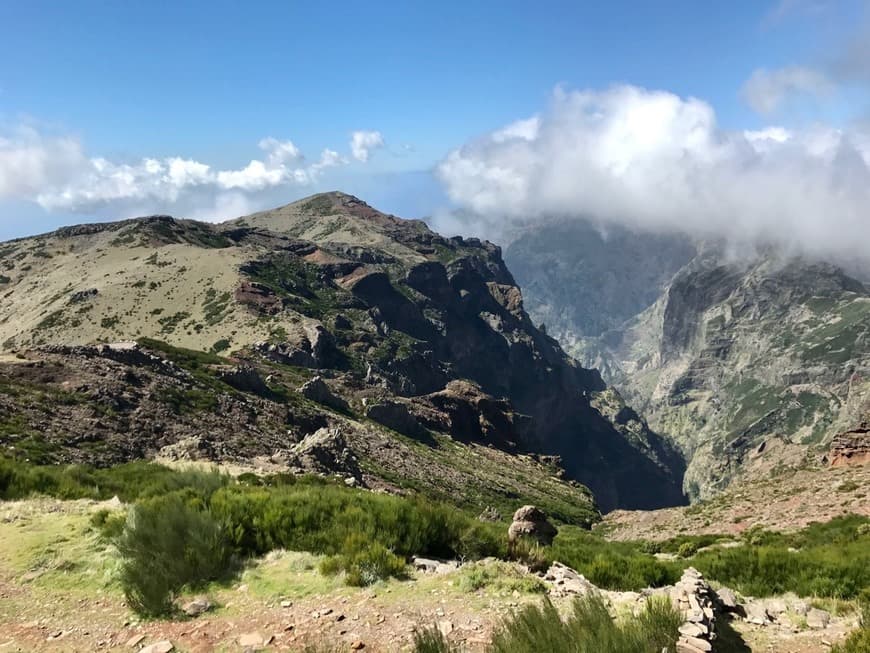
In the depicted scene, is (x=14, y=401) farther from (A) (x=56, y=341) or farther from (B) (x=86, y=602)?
(A) (x=56, y=341)

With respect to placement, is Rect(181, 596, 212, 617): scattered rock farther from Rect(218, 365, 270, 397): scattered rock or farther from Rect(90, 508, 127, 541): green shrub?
Rect(218, 365, 270, 397): scattered rock

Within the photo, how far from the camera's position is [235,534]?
12.0 metres

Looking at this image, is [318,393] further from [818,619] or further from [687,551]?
[818,619]

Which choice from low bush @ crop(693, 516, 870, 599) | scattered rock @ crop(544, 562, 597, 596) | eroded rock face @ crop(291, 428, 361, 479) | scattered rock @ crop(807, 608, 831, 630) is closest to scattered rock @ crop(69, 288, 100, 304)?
eroded rock face @ crop(291, 428, 361, 479)

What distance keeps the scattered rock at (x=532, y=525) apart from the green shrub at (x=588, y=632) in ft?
30.2

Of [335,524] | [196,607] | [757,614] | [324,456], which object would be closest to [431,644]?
[196,607]

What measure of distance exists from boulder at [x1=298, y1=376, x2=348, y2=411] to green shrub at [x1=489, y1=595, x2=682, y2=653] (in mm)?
74973

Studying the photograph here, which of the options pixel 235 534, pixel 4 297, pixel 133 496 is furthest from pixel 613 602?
pixel 4 297

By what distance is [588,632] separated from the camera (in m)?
7.46

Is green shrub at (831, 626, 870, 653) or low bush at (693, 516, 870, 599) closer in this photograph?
green shrub at (831, 626, 870, 653)

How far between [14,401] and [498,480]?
6442 cm

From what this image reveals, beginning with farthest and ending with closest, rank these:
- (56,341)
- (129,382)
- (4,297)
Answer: (4,297) < (56,341) < (129,382)

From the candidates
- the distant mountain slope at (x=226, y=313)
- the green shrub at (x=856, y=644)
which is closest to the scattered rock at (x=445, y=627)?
the green shrub at (x=856, y=644)

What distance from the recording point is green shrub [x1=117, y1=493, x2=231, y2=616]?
381 inches
